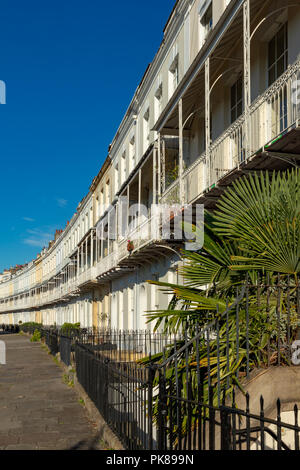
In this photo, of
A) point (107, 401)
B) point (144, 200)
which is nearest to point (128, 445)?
point (107, 401)

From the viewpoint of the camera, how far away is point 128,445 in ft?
18.6

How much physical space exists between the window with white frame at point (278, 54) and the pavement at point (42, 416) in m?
7.30

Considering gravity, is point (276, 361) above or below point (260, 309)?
below

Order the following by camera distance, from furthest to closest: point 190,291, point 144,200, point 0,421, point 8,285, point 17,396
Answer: point 8,285 < point 144,200 < point 17,396 < point 0,421 < point 190,291

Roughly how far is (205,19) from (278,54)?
478 centimetres

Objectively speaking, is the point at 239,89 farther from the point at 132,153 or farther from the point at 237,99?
the point at 132,153

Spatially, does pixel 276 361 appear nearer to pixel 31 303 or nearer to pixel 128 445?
pixel 128 445

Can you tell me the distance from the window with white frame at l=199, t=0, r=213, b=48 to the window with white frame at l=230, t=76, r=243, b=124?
2.49 meters

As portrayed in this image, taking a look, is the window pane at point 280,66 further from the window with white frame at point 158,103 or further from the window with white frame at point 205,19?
the window with white frame at point 158,103

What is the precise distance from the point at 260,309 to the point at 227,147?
5.05 metres

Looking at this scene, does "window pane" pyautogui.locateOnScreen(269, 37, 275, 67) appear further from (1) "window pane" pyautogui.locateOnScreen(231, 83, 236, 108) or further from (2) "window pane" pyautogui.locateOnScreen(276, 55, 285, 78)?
(1) "window pane" pyautogui.locateOnScreen(231, 83, 236, 108)

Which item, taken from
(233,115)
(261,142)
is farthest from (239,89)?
(261,142)

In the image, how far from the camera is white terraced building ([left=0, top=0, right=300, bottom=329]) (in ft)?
27.7

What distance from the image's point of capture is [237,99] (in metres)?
11.8
